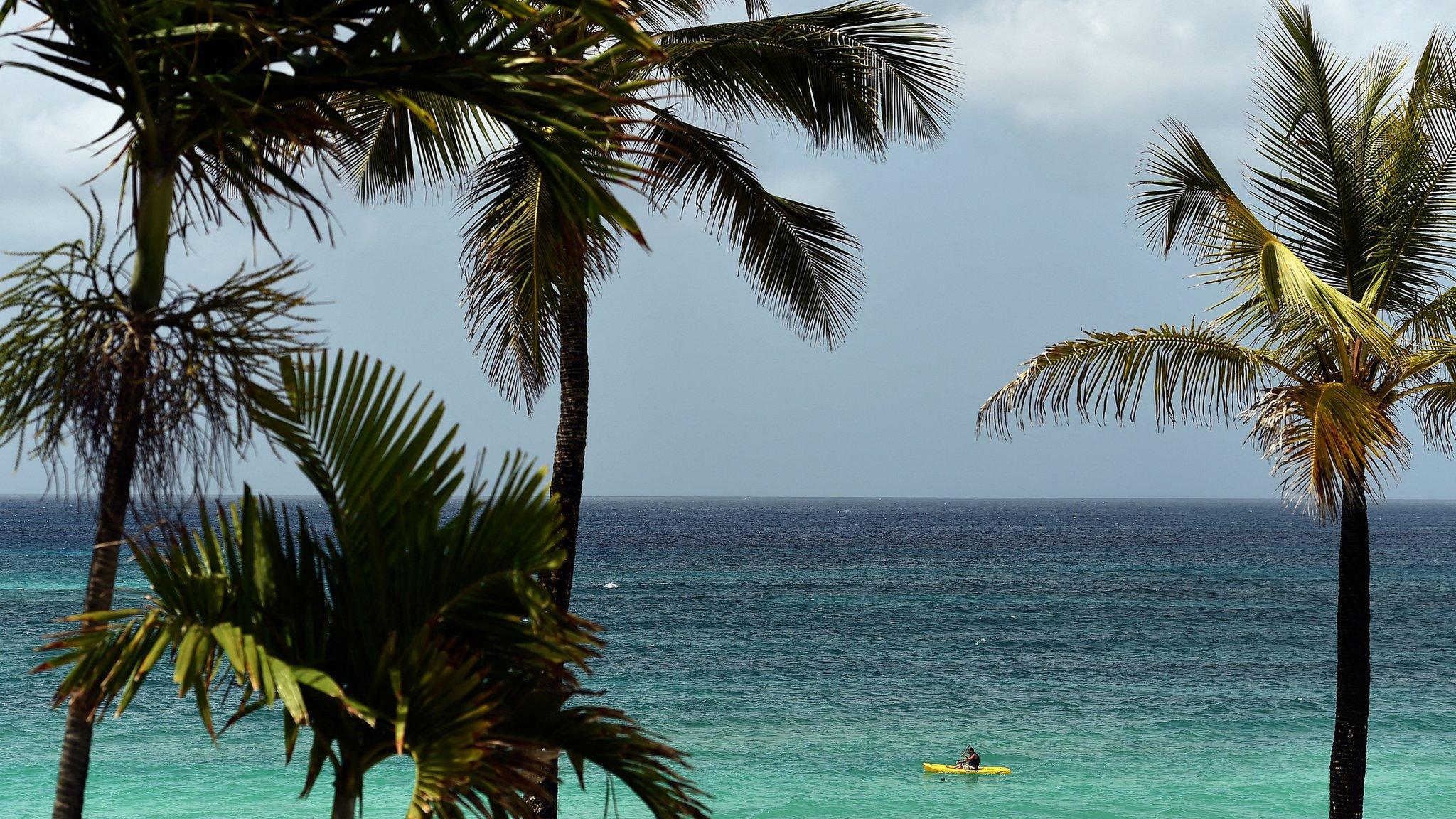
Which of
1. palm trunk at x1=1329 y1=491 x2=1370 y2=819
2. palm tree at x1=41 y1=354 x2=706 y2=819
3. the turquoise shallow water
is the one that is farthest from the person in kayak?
palm tree at x1=41 y1=354 x2=706 y2=819

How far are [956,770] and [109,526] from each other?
19332mm

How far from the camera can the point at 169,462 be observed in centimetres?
346

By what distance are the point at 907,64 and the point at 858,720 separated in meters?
21.3

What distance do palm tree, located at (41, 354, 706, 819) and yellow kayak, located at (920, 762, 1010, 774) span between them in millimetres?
18016

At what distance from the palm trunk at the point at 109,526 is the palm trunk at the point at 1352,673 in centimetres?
788

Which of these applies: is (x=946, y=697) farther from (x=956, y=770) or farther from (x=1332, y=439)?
(x=1332, y=439)

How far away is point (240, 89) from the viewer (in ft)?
11.2

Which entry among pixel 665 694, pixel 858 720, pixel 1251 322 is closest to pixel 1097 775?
pixel 858 720

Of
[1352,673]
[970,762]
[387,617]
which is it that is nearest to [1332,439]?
[1352,673]

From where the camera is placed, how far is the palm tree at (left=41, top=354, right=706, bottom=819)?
11.1 ft

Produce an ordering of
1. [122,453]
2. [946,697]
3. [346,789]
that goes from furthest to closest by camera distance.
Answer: [946,697] → [346,789] → [122,453]

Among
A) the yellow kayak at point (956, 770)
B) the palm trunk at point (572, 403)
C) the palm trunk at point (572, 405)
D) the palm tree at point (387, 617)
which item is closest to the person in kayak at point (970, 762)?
the yellow kayak at point (956, 770)

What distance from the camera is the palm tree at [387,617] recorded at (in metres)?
3.37

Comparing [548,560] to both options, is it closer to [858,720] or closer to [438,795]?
[438,795]
